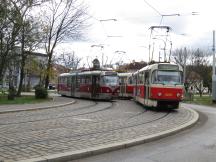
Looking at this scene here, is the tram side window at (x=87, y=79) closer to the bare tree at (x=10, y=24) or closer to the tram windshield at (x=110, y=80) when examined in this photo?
the tram windshield at (x=110, y=80)

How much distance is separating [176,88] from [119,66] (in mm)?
77307

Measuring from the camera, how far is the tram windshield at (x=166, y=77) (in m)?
26.9

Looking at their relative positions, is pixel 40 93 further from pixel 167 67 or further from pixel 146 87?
pixel 167 67

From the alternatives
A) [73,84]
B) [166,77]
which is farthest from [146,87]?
[73,84]

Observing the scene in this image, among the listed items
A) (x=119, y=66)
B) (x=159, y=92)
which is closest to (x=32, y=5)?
(x=159, y=92)

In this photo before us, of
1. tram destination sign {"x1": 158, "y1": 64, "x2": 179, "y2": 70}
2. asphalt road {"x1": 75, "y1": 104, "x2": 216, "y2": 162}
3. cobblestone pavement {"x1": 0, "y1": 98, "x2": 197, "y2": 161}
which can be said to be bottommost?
asphalt road {"x1": 75, "y1": 104, "x2": 216, "y2": 162}

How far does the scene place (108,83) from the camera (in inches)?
1554

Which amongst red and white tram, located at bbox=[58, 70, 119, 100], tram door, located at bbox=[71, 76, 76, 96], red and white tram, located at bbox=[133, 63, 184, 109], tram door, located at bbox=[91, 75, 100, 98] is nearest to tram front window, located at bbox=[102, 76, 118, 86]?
red and white tram, located at bbox=[58, 70, 119, 100]

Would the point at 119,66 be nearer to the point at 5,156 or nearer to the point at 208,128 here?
the point at 208,128

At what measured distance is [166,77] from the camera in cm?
2703

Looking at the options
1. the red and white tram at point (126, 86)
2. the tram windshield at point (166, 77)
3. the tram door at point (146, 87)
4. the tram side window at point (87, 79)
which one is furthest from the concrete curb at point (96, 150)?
the red and white tram at point (126, 86)

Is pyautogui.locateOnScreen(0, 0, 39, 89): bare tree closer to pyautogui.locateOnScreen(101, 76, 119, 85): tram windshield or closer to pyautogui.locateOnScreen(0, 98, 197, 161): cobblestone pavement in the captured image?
pyautogui.locateOnScreen(101, 76, 119, 85): tram windshield

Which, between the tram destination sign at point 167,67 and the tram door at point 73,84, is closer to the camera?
the tram destination sign at point 167,67

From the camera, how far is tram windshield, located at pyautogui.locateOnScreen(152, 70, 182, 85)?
2694 cm
